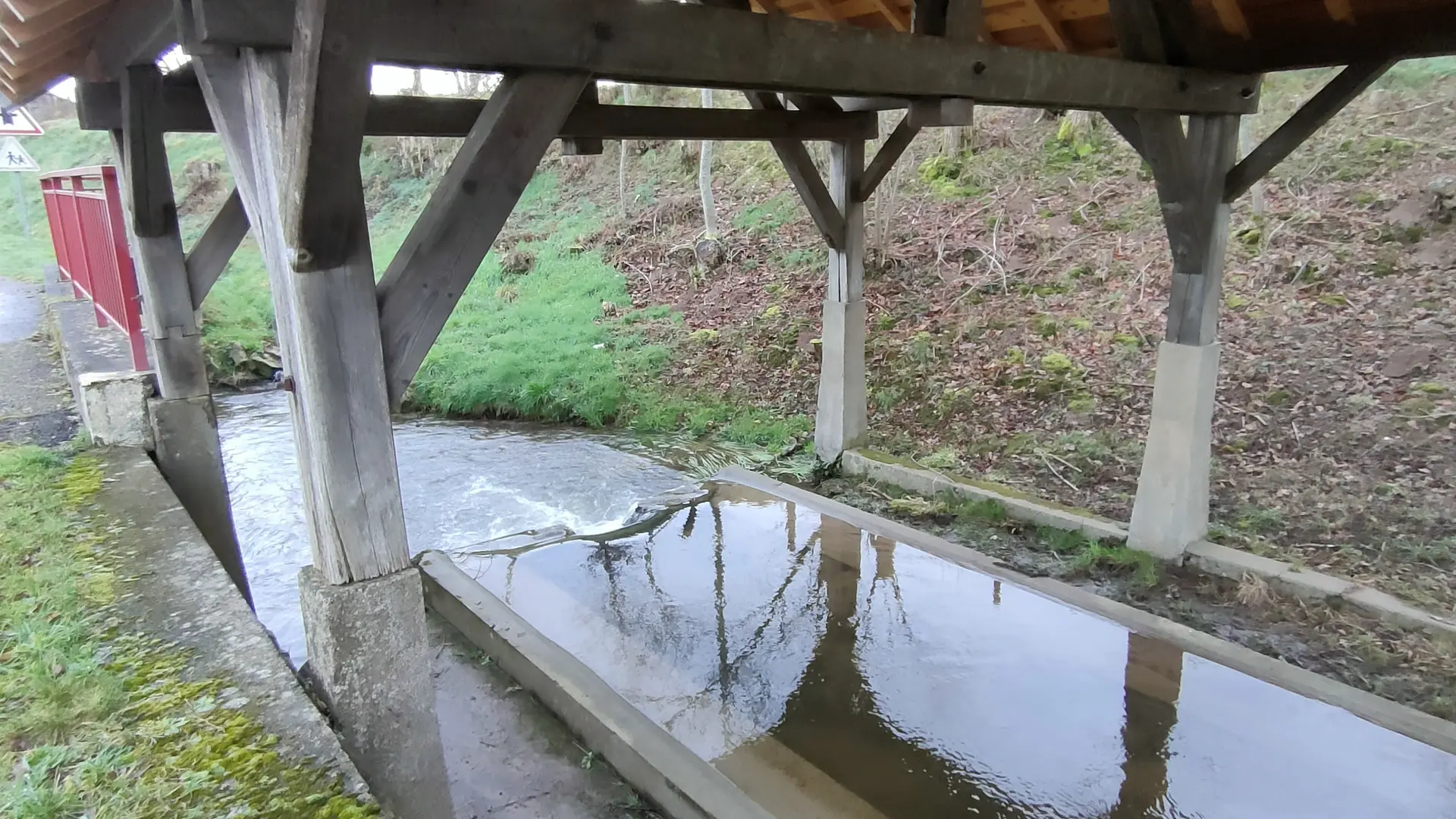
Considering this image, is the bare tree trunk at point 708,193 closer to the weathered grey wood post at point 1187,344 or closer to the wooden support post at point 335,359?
the weathered grey wood post at point 1187,344

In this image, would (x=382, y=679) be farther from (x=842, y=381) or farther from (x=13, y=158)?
(x=13, y=158)

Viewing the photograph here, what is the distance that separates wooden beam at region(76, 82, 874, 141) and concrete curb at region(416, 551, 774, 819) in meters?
2.87

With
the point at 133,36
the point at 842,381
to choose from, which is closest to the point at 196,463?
the point at 133,36

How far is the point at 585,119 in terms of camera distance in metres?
5.95

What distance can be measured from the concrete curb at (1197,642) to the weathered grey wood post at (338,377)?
167 inches

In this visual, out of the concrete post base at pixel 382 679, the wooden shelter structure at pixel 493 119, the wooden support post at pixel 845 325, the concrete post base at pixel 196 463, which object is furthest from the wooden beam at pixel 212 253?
the wooden support post at pixel 845 325

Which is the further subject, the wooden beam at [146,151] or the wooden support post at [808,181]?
the wooden support post at [808,181]

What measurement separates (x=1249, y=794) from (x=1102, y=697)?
829 mm

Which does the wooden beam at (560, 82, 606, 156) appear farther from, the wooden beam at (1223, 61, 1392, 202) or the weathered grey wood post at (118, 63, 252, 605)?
the wooden beam at (1223, 61, 1392, 202)

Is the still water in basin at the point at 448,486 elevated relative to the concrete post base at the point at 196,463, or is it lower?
lower

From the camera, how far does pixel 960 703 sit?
4.50m

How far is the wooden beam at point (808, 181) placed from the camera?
6914mm

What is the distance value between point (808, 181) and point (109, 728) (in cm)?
616

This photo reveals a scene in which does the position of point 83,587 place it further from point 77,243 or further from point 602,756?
point 77,243
